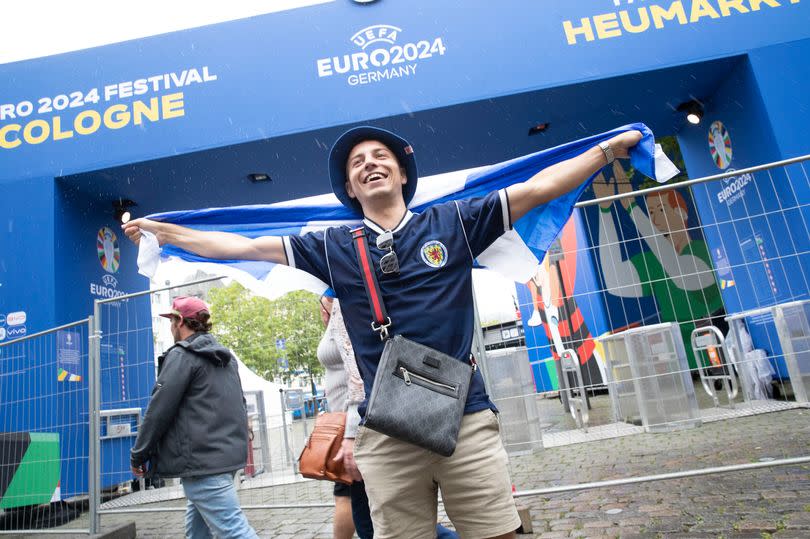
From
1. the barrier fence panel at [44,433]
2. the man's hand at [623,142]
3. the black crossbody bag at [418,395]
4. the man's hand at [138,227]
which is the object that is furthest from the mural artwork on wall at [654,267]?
the barrier fence panel at [44,433]

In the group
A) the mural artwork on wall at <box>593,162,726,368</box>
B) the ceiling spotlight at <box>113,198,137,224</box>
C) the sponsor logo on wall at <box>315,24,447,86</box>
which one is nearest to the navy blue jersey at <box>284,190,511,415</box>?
the mural artwork on wall at <box>593,162,726,368</box>

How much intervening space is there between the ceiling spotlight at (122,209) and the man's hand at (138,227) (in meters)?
7.00

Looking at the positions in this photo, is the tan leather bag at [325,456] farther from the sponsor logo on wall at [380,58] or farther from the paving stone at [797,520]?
the sponsor logo on wall at [380,58]

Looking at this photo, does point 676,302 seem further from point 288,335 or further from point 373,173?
point 373,173

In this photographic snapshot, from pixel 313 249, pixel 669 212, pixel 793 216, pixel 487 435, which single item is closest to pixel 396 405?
pixel 487 435

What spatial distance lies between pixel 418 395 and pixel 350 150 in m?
1.13

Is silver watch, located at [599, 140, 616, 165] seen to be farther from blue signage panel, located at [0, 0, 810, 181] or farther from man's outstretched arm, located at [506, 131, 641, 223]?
blue signage panel, located at [0, 0, 810, 181]

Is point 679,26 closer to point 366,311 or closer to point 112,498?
point 366,311

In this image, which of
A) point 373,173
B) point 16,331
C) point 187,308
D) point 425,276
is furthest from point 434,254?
point 16,331

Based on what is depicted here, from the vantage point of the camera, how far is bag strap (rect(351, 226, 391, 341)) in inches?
80.7

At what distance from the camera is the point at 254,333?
5195 mm

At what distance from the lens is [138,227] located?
270 centimetres

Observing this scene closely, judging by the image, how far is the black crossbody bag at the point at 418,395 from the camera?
1.86 meters

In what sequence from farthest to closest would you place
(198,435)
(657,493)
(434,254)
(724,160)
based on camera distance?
(724,160), (657,493), (198,435), (434,254)
